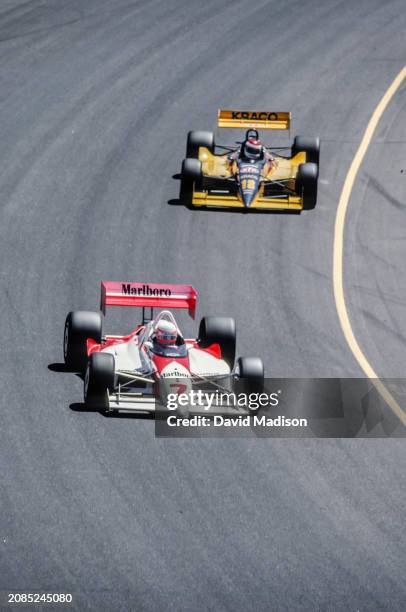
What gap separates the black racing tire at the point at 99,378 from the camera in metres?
21.2

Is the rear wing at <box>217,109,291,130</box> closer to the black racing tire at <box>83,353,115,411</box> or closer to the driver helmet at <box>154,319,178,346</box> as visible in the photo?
the driver helmet at <box>154,319,178,346</box>

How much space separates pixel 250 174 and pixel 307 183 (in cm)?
118

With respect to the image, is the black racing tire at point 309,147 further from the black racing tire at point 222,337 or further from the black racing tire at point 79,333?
the black racing tire at point 79,333

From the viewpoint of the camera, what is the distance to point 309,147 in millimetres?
31359

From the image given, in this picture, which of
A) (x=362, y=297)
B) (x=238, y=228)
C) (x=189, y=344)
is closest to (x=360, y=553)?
(x=189, y=344)

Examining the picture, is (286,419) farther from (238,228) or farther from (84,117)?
(84,117)

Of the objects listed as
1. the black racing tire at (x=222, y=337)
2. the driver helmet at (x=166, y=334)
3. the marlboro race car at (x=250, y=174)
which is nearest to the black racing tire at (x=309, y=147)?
the marlboro race car at (x=250, y=174)

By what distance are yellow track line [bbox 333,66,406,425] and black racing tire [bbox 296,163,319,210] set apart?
637 millimetres

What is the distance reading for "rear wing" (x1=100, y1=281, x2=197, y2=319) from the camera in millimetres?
23062

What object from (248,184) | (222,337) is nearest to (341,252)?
(248,184)

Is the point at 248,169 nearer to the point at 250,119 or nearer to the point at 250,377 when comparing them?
the point at 250,119

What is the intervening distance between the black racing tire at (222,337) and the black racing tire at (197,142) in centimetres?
894

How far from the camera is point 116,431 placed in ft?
70.5

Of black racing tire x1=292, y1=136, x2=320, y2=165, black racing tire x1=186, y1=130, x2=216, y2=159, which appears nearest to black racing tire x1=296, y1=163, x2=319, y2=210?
black racing tire x1=292, y1=136, x2=320, y2=165
